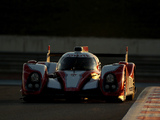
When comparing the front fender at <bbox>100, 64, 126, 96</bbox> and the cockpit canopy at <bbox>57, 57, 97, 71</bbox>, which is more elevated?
the cockpit canopy at <bbox>57, 57, 97, 71</bbox>

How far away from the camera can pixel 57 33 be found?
32.4m

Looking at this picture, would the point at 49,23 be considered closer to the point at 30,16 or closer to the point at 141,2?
the point at 30,16

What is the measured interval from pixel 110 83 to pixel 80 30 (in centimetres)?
2025

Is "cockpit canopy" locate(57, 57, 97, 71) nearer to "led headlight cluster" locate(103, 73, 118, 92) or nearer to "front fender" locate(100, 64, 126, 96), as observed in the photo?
"front fender" locate(100, 64, 126, 96)

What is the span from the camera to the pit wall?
3023cm

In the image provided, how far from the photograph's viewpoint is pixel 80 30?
32.4 meters

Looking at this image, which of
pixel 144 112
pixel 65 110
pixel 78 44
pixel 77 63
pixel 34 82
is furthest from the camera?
pixel 78 44

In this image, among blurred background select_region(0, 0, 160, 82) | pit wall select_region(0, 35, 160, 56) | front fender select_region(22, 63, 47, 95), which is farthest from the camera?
pit wall select_region(0, 35, 160, 56)

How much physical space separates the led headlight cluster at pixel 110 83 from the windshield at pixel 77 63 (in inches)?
43.9

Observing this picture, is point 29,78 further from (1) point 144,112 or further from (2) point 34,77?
(1) point 144,112

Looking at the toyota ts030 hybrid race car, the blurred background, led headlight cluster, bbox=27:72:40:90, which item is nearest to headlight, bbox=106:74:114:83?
the toyota ts030 hybrid race car

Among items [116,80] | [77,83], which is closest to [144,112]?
[116,80]

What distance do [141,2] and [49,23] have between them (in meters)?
6.61

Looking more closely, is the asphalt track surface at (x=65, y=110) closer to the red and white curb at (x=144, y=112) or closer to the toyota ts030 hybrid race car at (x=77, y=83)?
the red and white curb at (x=144, y=112)
